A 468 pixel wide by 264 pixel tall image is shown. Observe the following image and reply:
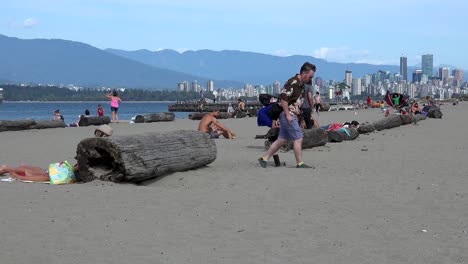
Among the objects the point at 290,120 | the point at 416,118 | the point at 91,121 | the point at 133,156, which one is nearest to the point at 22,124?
the point at 91,121

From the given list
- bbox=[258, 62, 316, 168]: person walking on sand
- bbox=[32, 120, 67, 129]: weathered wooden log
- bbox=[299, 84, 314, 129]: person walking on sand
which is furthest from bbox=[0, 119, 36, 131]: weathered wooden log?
bbox=[258, 62, 316, 168]: person walking on sand

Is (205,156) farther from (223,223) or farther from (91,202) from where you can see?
(223,223)

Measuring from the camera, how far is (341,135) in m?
17.0

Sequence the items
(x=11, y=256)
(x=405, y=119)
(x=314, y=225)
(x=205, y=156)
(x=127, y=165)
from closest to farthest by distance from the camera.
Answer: (x=11, y=256), (x=314, y=225), (x=127, y=165), (x=205, y=156), (x=405, y=119)

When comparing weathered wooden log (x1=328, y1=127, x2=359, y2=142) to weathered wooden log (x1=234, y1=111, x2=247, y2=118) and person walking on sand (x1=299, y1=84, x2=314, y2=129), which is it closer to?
person walking on sand (x1=299, y1=84, x2=314, y2=129)

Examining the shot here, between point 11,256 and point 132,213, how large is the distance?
6.41 ft

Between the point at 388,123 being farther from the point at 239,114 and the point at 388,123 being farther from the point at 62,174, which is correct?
the point at 239,114

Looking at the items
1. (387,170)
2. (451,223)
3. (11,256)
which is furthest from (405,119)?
(11,256)

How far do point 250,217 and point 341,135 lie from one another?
10607 mm

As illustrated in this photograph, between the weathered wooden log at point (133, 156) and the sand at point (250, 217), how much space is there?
0.18 metres

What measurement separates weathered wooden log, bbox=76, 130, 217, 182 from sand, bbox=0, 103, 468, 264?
0.18m

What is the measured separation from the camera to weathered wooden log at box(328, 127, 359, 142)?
16766mm

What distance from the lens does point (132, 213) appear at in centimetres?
693

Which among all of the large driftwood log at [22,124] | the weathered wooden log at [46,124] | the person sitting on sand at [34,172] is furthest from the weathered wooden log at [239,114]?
the person sitting on sand at [34,172]
